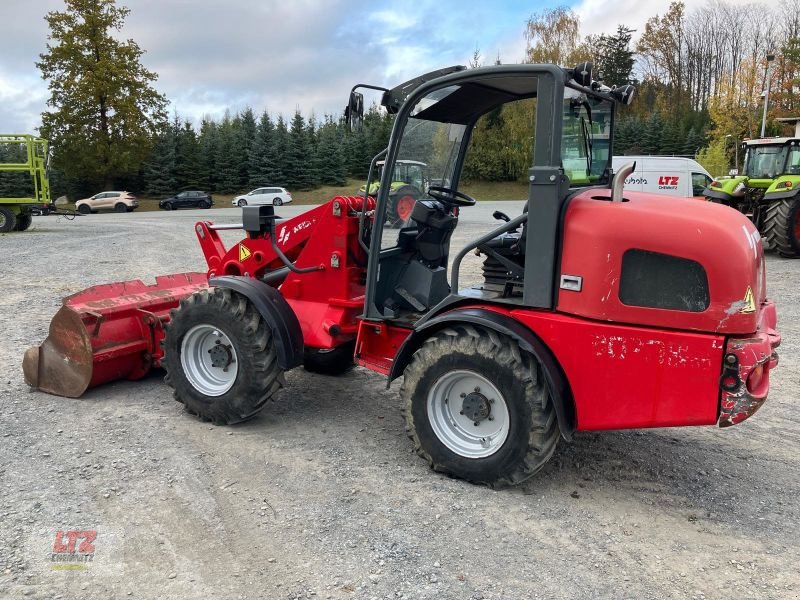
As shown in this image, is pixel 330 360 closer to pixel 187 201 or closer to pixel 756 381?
pixel 756 381

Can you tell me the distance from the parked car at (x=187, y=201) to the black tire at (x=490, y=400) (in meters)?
38.7

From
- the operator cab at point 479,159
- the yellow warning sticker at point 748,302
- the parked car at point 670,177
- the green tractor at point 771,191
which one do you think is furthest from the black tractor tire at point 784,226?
the yellow warning sticker at point 748,302

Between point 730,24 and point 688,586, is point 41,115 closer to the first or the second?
point 688,586

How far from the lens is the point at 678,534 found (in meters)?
3.47

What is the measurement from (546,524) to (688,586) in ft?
2.51

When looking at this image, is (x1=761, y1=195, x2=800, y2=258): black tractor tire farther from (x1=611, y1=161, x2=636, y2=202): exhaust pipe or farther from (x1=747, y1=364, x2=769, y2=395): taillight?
(x1=611, y1=161, x2=636, y2=202): exhaust pipe

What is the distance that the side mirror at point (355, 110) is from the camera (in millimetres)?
4453

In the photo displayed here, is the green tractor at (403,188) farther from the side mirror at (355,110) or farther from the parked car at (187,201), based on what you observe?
the parked car at (187,201)

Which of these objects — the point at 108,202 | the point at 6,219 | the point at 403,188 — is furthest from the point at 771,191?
the point at 108,202

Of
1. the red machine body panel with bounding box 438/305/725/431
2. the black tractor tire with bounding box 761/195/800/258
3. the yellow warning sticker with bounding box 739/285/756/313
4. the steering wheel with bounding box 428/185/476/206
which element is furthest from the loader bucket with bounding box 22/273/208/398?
the black tractor tire with bounding box 761/195/800/258

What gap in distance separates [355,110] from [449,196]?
36.7 inches

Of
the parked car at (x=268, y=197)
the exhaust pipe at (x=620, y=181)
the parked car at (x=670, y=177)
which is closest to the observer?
the exhaust pipe at (x=620, y=181)

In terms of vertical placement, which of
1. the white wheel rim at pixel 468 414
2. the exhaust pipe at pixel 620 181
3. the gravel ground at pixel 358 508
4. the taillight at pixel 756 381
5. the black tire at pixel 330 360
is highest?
the exhaust pipe at pixel 620 181

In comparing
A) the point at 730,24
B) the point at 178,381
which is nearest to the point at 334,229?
the point at 178,381
